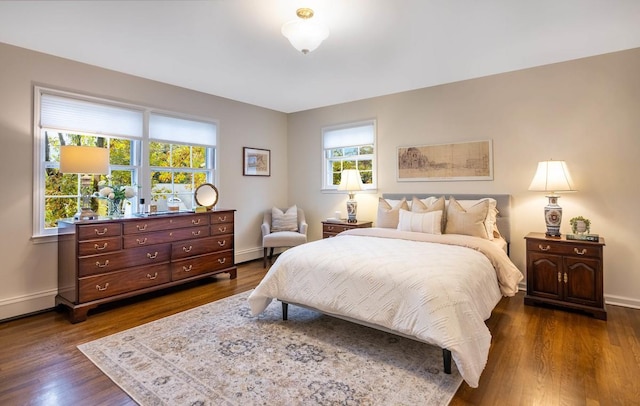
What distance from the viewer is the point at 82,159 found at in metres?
3.03

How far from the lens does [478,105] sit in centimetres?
398

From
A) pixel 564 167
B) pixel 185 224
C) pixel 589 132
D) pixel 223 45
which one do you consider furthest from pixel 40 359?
pixel 589 132

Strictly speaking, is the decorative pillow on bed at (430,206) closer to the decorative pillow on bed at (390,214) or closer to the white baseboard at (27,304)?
the decorative pillow on bed at (390,214)

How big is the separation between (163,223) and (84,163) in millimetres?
943

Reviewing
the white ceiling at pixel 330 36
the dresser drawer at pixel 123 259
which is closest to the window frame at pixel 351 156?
the white ceiling at pixel 330 36

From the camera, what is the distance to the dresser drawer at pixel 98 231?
9.79 ft

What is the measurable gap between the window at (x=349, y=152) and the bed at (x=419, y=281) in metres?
1.61

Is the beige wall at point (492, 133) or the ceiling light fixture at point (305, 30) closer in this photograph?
the ceiling light fixture at point (305, 30)

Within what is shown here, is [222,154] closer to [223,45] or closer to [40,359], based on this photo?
[223,45]

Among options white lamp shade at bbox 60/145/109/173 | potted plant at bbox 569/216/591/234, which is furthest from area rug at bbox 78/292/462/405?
potted plant at bbox 569/216/591/234

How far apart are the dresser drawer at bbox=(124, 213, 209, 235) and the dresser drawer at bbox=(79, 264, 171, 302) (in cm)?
42

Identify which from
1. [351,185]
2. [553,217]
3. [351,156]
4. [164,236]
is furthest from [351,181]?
[164,236]

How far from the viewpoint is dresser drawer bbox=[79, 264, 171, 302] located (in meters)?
3.02

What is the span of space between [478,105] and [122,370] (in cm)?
441
